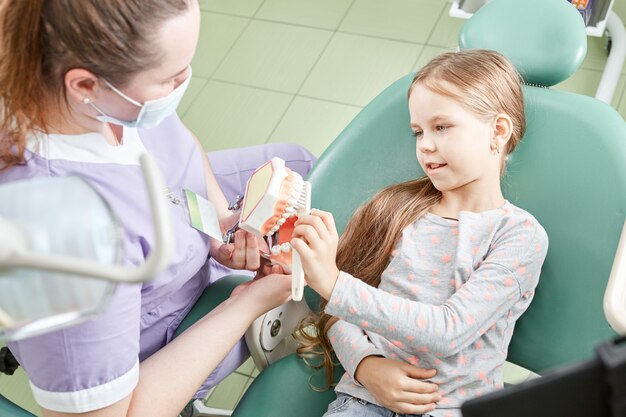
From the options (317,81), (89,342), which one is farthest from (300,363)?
(317,81)

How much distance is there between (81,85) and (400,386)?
0.75 metres

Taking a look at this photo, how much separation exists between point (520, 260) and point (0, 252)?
102 cm

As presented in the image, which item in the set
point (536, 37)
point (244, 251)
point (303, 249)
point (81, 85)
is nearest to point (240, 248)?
point (244, 251)

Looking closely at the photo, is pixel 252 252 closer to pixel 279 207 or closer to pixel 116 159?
pixel 279 207

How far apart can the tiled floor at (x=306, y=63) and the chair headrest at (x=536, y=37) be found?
1.16m

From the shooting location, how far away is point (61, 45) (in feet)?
3.80

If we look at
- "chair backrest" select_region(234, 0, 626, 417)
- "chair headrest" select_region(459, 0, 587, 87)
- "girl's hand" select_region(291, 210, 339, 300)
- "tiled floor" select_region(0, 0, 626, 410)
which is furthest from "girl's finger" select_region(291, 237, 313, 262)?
"tiled floor" select_region(0, 0, 626, 410)

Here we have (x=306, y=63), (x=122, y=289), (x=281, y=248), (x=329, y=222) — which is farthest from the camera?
(x=306, y=63)

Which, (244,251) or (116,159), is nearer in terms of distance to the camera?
(116,159)

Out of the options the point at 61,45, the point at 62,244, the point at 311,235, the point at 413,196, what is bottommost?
the point at 413,196

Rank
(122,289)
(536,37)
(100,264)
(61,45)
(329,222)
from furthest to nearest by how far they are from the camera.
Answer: (536,37) → (329,222) → (122,289) → (61,45) → (100,264)

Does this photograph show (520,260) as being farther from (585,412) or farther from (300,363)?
(585,412)

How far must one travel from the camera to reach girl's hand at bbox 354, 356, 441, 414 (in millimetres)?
1396

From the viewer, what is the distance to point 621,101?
8.84ft
